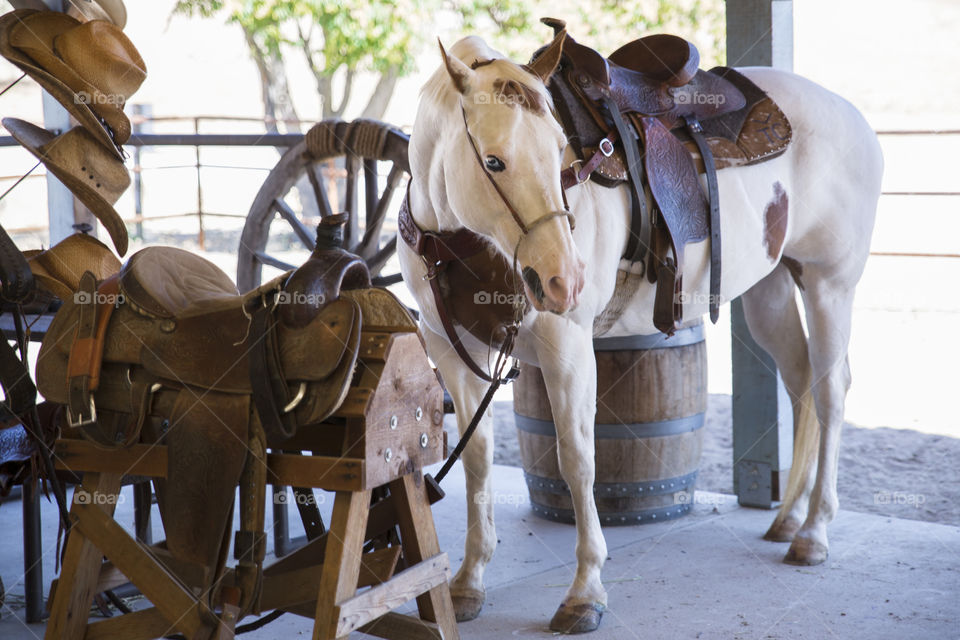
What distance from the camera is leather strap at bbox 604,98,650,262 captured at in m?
2.50

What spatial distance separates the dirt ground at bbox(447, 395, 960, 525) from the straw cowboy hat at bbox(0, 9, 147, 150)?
264cm

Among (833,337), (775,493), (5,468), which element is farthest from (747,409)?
(5,468)

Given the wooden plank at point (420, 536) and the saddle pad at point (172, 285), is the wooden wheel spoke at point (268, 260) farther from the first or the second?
the wooden plank at point (420, 536)

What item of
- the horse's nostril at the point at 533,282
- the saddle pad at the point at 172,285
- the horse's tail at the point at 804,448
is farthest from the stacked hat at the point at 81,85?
the horse's tail at the point at 804,448

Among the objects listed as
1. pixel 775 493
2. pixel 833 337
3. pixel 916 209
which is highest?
pixel 916 209

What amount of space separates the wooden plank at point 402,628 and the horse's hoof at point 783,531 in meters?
1.65

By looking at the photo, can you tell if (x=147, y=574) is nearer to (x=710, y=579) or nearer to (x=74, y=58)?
(x=74, y=58)

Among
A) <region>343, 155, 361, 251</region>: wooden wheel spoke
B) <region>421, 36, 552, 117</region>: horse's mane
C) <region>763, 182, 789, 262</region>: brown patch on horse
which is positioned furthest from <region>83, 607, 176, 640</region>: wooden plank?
<region>763, 182, 789, 262</region>: brown patch on horse

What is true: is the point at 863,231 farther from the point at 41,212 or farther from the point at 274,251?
the point at 41,212

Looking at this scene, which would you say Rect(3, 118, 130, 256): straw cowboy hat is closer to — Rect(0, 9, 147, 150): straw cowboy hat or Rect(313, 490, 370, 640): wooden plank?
Rect(0, 9, 147, 150): straw cowboy hat

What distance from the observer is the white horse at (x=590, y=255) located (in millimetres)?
1931

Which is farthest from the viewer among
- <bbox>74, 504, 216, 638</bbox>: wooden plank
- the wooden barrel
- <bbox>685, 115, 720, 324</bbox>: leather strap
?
the wooden barrel

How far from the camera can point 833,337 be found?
10.1 ft

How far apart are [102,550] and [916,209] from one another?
A: 12.5 metres
